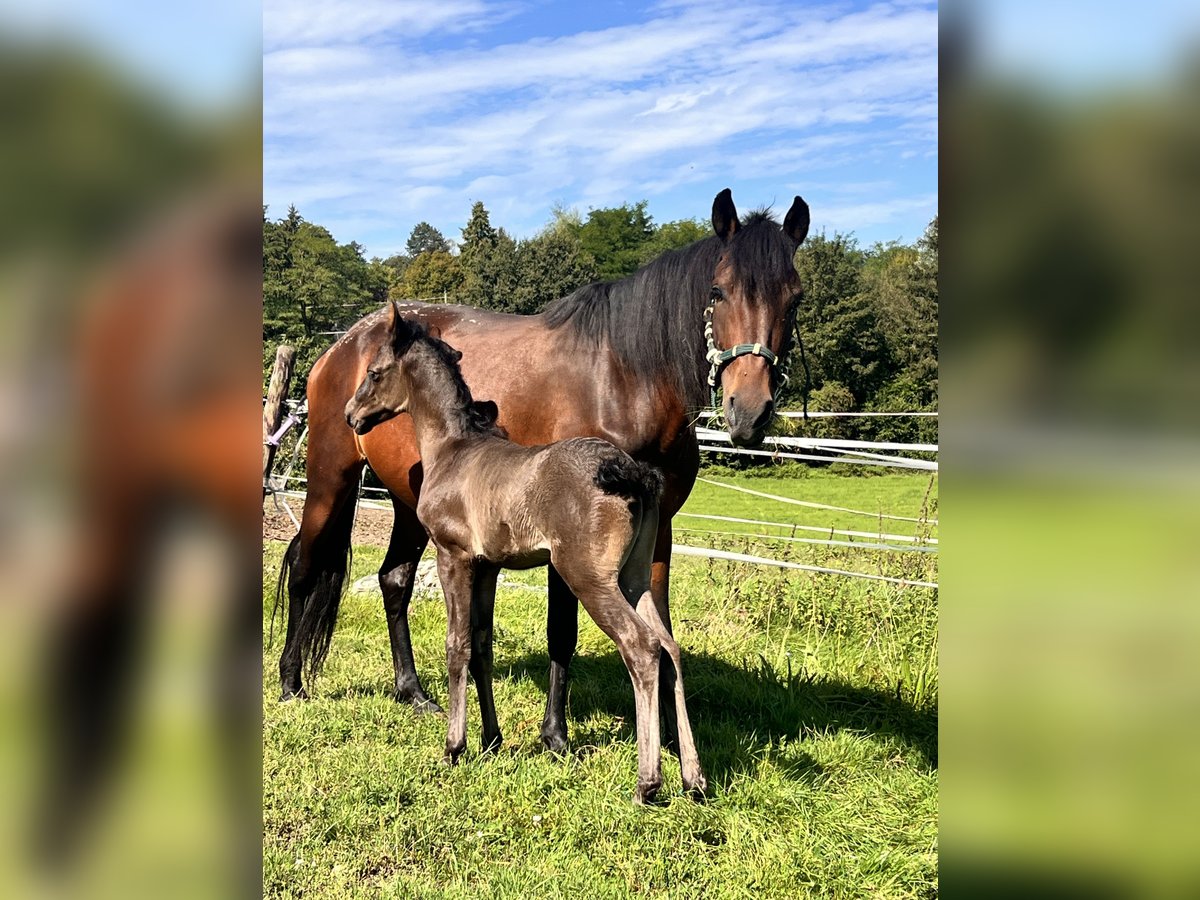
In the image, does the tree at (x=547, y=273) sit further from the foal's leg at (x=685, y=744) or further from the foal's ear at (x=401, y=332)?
the foal's leg at (x=685, y=744)

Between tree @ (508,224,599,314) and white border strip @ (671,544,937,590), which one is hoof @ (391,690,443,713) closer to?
white border strip @ (671,544,937,590)

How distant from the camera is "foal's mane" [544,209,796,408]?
387 centimetres

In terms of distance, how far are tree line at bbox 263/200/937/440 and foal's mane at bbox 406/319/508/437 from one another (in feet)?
2.40

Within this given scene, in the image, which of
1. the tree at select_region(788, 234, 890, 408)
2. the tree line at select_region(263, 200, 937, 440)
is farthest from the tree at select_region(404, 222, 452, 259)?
the tree at select_region(788, 234, 890, 408)

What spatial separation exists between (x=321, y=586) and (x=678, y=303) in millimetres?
3115

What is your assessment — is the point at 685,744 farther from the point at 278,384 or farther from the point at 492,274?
the point at 492,274

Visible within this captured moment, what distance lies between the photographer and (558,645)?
4777 millimetres

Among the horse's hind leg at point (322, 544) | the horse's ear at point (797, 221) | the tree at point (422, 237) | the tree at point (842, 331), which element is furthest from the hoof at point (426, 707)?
the tree at point (422, 237)
